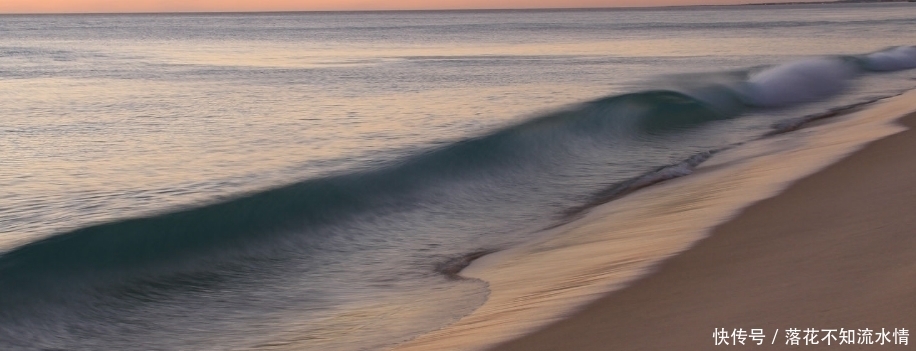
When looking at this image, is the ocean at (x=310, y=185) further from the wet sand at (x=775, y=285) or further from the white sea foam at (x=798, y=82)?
the wet sand at (x=775, y=285)

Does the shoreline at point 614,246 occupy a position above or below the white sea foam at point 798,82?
below

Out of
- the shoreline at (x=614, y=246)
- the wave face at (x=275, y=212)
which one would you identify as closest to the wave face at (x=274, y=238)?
the wave face at (x=275, y=212)

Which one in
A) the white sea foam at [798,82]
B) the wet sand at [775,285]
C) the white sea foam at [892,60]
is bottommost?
the wet sand at [775,285]

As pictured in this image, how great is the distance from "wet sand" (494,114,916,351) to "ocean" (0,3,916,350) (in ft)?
3.96

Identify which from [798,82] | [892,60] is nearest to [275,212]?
[798,82]

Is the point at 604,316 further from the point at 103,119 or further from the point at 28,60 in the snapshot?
the point at 28,60

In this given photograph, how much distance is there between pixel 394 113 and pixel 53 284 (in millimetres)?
10289

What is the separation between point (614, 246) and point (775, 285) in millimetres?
2048

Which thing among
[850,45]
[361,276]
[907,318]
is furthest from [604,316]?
[850,45]

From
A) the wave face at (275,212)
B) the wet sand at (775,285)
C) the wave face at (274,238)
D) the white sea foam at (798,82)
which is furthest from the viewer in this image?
the white sea foam at (798,82)

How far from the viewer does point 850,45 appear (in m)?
40.5

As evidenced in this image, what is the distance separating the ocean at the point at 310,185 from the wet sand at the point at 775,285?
47.6 inches

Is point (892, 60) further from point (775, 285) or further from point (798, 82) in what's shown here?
point (775, 285)

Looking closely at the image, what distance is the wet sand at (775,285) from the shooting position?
13.1 feet
